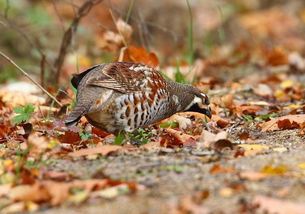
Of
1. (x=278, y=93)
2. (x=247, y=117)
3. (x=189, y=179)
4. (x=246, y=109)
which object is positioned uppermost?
(x=278, y=93)

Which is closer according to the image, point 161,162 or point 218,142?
point 161,162

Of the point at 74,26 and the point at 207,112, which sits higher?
the point at 74,26

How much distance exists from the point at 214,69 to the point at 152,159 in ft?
21.6

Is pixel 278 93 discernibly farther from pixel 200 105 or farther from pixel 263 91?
pixel 200 105

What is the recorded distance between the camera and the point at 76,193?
376 centimetres

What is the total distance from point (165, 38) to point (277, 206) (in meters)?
11.0

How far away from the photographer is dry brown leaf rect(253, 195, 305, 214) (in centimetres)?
345

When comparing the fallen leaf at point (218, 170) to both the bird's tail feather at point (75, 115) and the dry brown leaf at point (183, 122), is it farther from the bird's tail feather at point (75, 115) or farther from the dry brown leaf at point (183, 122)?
the dry brown leaf at point (183, 122)

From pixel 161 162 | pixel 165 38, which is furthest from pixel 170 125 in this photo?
pixel 165 38

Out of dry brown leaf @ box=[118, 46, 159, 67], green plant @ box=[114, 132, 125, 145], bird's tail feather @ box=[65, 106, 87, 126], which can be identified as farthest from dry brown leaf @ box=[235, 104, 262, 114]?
bird's tail feather @ box=[65, 106, 87, 126]

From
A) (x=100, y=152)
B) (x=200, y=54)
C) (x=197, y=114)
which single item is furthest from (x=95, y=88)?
(x=200, y=54)

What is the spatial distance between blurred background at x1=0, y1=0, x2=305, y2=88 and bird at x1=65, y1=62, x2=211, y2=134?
1651 millimetres

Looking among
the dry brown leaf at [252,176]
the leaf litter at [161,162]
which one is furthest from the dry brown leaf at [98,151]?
the dry brown leaf at [252,176]

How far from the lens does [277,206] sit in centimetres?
348
